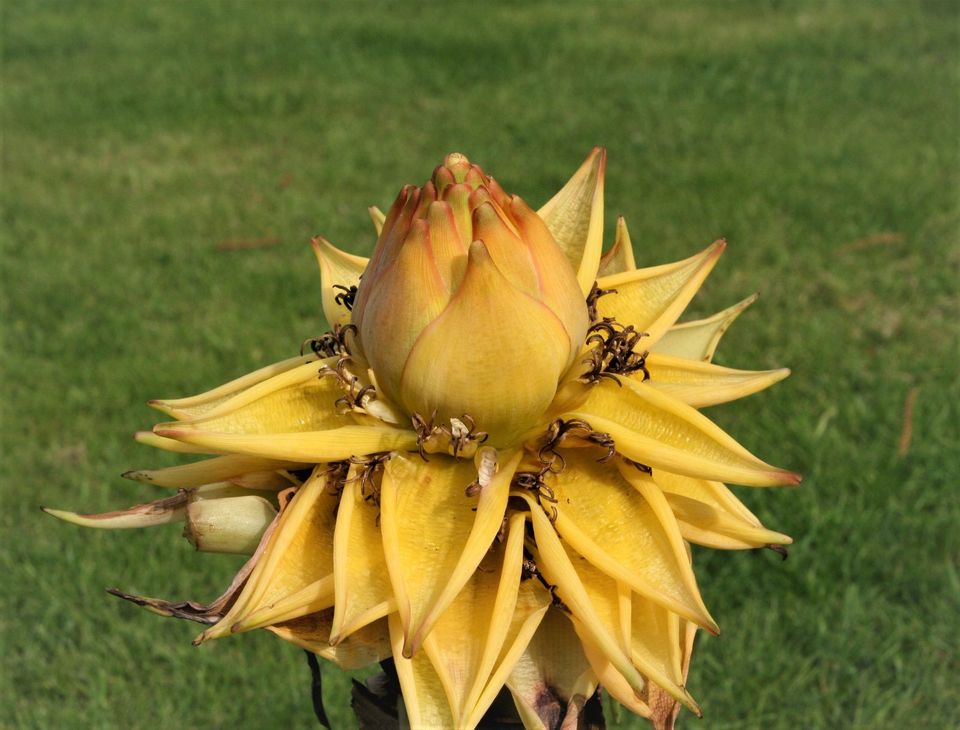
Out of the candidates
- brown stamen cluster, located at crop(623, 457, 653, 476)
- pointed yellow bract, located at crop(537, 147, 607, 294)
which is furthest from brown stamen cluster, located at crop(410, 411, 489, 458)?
pointed yellow bract, located at crop(537, 147, 607, 294)

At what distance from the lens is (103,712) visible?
Answer: 181 centimetres

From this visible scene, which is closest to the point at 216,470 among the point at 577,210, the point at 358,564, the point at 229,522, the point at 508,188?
the point at 229,522

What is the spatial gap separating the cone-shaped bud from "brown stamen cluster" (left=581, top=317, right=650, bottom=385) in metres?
0.26

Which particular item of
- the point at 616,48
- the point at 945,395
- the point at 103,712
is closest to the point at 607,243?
the point at 945,395

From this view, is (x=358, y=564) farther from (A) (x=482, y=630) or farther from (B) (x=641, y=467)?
(B) (x=641, y=467)

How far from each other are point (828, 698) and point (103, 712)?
1255mm

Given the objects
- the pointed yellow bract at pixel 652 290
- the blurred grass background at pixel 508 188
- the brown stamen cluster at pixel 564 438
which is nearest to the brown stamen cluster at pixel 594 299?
the pointed yellow bract at pixel 652 290

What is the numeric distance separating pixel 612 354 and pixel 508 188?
2772mm

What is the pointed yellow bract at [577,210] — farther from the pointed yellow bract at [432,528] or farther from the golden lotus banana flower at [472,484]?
the pointed yellow bract at [432,528]

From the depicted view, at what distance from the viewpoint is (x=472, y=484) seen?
0.72 metres

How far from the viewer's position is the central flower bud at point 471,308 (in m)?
0.70

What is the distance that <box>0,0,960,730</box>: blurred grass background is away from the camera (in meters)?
1.88

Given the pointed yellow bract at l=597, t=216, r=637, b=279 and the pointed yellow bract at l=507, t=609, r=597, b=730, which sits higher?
the pointed yellow bract at l=597, t=216, r=637, b=279

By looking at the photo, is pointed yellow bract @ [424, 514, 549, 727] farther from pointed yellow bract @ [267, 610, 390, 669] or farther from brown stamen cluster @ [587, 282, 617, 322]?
brown stamen cluster @ [587, 282, 617, 322]
